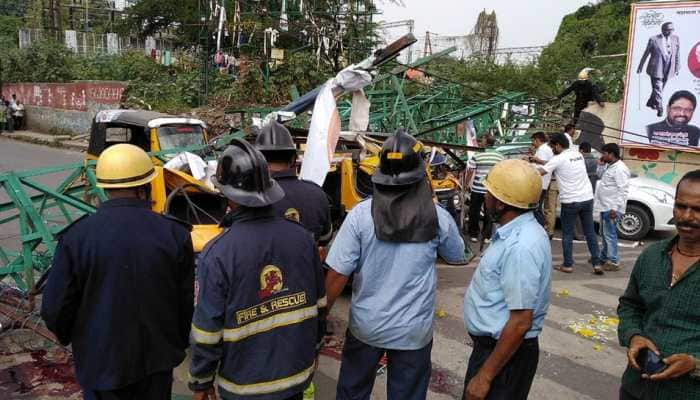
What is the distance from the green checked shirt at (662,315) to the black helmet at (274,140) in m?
2.18

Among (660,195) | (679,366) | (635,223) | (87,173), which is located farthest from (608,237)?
(87,173)

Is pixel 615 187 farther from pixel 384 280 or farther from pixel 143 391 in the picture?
pixel 143 391

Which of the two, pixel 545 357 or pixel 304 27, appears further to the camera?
pixel 304 27

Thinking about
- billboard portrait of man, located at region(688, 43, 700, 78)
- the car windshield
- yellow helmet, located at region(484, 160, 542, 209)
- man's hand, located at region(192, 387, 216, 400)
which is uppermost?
billboard portrait of man, located at region(688, 43, 700, 78)

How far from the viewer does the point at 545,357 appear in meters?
4.71

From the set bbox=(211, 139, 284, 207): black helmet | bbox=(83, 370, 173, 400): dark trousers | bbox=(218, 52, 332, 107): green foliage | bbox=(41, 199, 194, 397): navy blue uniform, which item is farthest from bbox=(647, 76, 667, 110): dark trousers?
Answer: bbox=(83, 370, 173, 400): dark trousers

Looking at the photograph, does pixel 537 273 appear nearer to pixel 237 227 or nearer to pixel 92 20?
pixel 237 227

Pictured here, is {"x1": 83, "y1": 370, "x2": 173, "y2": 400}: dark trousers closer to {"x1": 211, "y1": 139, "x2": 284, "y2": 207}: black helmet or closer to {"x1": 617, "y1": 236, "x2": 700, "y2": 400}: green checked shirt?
{"x1": 211, "y1": 139, "x2": 284, "y2": 207}: black helmet

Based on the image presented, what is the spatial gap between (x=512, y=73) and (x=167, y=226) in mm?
18846

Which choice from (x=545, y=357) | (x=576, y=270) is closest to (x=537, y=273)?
(x=545, y=357)

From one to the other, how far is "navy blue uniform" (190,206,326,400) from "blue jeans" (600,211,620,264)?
6.09 m

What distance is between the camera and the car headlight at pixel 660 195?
905 centimetres

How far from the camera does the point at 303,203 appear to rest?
3561mm

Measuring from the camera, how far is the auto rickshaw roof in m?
8.55
